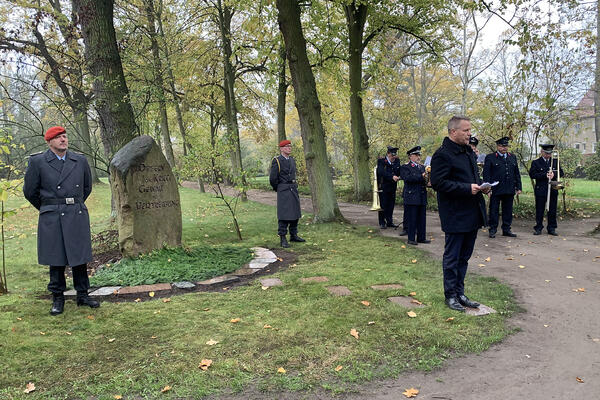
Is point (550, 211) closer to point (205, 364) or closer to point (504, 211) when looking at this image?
point (504, 211)

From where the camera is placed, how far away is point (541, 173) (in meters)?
9.21

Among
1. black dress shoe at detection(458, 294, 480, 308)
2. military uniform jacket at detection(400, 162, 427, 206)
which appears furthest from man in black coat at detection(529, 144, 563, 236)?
black dress shoe at detection(458, 294, 480, 308)

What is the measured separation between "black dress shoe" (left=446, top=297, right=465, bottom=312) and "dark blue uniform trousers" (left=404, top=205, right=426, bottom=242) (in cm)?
385

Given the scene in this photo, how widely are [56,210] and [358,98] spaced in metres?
12.6

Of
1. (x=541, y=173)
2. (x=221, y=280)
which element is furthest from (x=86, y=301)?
(x=541, y=173)

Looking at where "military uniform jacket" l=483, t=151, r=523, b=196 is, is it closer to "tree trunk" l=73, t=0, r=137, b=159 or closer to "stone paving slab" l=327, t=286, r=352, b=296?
"stone paving slab" l=327, t=286, r=352, b=296

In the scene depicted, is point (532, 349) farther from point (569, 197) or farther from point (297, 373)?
point (569, 197)

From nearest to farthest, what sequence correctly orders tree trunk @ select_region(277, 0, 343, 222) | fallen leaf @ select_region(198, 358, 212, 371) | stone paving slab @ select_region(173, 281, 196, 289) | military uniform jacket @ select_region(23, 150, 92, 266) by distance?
fallen leaf @ select_region(198, 358, 212, 371) → military uniform jacket @ select_region(23, 150, 92, 266) → stone paving slab @ select_region(173, 281, 196, 289) → tree trunk @ select_region(277, 0, 343, 222)

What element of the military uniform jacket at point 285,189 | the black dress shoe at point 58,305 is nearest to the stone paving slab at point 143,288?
the black dress shoe at point 58,305

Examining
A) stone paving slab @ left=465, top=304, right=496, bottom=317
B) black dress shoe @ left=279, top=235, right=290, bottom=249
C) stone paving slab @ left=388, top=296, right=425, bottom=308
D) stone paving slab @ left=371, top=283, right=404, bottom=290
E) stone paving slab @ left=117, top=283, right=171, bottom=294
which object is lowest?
stone paving slab @ left=465, top=304, right=496, bottom=317

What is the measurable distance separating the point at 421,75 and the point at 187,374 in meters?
33.1

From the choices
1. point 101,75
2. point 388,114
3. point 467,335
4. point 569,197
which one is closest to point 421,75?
point 388,114

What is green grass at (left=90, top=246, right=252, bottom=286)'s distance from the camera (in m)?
5.66

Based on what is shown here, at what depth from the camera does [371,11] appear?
13844 mm
